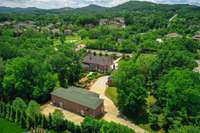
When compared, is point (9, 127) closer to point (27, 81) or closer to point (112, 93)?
point (27, 81)

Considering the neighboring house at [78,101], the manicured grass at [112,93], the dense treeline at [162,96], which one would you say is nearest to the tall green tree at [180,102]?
the dense treeline at [162,96]

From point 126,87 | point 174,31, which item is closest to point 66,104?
point 126,87

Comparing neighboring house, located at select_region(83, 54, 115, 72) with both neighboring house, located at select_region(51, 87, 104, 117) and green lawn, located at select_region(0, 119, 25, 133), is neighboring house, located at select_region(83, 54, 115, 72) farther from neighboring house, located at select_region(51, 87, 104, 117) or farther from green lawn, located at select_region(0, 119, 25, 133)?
green lawn, located at select_region(0, 119, 25, 133)

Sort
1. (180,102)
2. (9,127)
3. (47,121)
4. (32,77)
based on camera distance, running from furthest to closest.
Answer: (32,77), (9,127), (47,121), (180,102)

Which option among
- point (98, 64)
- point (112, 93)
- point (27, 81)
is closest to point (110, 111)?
point (112, 93)

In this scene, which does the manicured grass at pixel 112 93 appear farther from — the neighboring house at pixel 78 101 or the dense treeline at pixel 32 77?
the dense treeline at pixel 32 77
